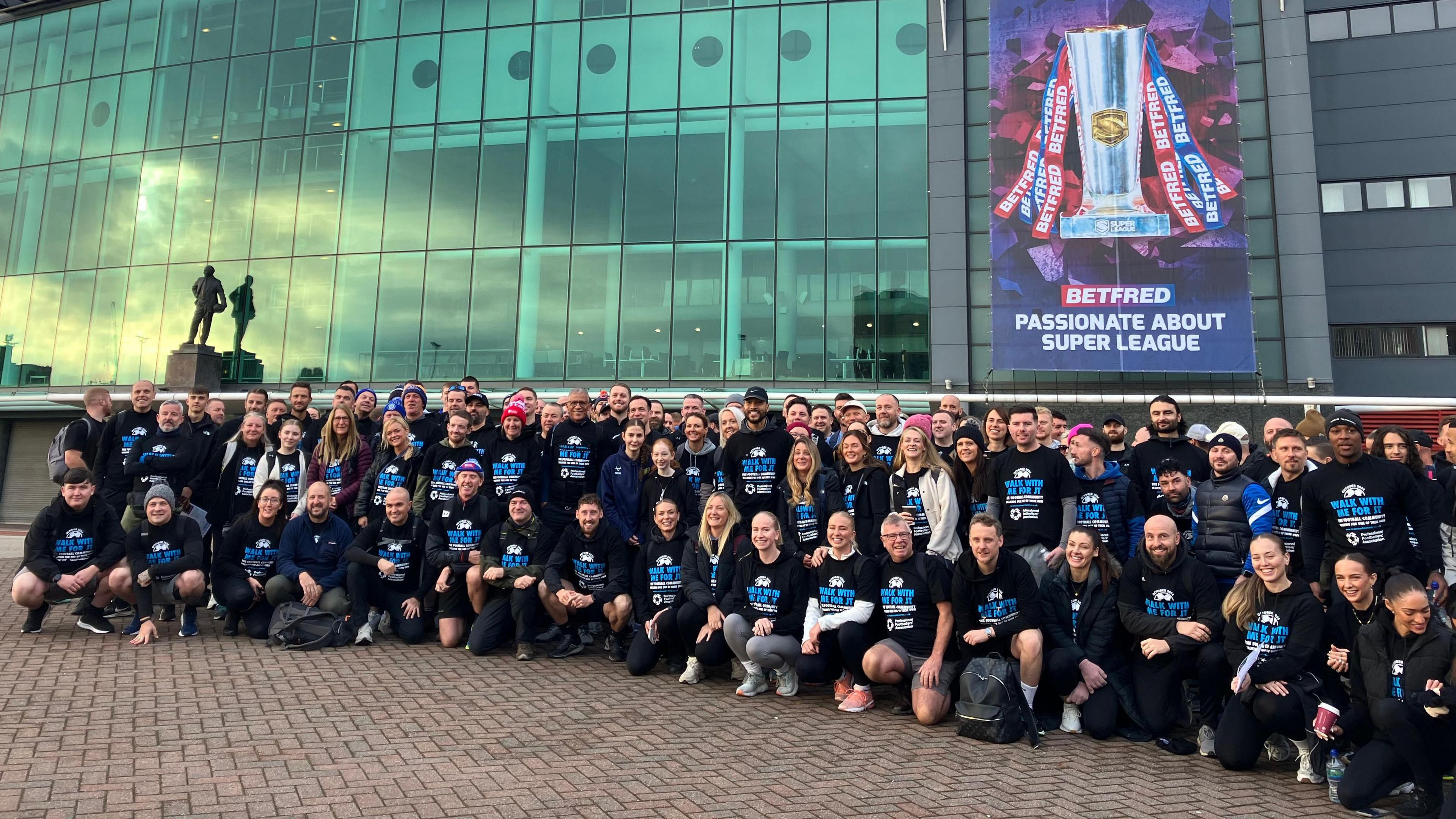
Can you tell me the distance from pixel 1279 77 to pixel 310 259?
21859 mm

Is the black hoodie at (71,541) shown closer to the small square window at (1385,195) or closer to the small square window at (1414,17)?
the small square window at (1385,195)

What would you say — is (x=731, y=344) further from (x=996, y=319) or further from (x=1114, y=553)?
(x=1114, y=553)

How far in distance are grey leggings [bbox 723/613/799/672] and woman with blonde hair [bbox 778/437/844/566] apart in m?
0.90

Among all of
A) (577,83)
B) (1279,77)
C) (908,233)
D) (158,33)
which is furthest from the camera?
(158,33)

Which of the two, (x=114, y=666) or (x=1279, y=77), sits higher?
(x=1279, y=77)

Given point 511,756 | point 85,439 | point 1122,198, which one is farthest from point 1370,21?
point 85,439

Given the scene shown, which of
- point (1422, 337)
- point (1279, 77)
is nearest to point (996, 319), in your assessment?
point (1279, 77)

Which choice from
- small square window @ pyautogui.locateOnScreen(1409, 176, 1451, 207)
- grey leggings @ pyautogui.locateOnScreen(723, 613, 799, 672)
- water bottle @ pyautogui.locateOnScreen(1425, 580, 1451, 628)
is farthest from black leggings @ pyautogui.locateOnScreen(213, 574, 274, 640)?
small square window @ pyautogui.locateOnScreen(1409, 176, 1451, 207)

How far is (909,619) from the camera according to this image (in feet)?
22.7

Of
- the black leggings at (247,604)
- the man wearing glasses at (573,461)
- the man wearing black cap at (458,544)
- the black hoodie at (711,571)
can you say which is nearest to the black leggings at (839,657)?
the black hoodie at (711,571)

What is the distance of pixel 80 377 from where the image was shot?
24.3 meters

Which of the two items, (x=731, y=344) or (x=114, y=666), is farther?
(x=731, y=344)

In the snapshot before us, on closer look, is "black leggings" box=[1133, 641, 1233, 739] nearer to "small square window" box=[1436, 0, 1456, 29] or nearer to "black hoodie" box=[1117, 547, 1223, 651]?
"black hoodie" box=[1117, 547, 1223, 651]

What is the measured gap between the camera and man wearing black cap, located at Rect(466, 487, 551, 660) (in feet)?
27.7
